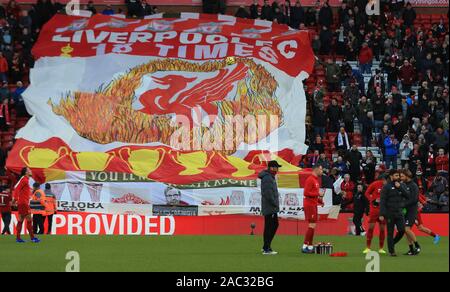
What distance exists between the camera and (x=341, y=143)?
4172 cm

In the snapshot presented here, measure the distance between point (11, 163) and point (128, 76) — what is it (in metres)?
6.56

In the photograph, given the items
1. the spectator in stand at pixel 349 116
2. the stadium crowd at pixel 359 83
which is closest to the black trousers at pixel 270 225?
the stadium crowd at pixel 359 83

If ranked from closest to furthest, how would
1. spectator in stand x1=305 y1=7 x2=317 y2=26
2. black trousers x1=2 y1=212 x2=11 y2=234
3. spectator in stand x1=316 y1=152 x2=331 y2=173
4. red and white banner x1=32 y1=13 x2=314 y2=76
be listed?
black trousers x1=2 y1=212 x2=11 y2=234
spectator in stand x1=316 y1=152 x2=331 y2=173
red and white banner x1=32 y1=13 x2=314 y2=76
spectator in stand x1=305 y1=7 x2=317 y2=26

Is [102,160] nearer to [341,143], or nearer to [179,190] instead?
[179,190]

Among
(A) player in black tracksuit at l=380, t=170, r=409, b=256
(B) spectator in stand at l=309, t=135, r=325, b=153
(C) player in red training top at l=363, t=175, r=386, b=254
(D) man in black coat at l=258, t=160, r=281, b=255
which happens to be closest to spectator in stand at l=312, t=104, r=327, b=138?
(B) spectator in stand at l=309, t=135, r=325, b=153

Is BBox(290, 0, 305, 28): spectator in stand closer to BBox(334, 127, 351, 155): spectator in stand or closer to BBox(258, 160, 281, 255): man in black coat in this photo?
BBox(334, 127, 351, 155): spectator in stand

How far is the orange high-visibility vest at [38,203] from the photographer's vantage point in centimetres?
3447

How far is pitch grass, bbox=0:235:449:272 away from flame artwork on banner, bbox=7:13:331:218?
632cm

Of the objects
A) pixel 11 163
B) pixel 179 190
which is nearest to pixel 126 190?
pixel 179 190

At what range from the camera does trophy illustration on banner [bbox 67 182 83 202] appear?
123 feet

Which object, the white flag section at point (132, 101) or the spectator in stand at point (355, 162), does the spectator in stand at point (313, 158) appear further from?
the spectator in stand at point (355, 162)

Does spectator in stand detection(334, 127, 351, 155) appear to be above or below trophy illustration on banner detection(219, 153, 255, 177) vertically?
above

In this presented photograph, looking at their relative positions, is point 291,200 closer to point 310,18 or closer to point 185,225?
point 185,225

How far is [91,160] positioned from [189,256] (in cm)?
1613
